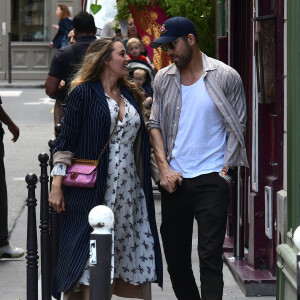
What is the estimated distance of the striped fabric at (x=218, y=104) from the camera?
5.76m

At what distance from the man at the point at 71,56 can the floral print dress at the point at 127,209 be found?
3282mm

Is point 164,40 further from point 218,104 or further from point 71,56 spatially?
point 71,56

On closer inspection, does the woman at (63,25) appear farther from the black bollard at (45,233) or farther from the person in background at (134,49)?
the black bollard at (45,233)

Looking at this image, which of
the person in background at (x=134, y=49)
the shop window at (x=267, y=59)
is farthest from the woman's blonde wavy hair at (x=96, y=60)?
the person in background at (x=134, y=49)

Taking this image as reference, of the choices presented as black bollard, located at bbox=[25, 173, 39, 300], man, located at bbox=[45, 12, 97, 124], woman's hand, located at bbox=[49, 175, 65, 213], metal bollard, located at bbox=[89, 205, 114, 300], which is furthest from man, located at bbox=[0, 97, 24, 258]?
metal bollard, located at bbox=[89, 205, 114, 300]

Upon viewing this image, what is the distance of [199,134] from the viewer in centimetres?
577

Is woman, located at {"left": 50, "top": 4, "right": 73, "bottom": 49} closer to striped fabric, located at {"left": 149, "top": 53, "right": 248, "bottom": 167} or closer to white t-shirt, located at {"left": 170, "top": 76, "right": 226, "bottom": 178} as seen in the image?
striped fabric, located at {"left": 149, "top": 53, "right": 248, "bottom": 167}

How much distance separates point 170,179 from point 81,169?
51cm

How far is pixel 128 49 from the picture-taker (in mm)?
11375

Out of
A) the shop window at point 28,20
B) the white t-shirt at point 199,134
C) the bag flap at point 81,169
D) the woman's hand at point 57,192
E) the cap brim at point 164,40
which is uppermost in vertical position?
the shop window at point 28,20

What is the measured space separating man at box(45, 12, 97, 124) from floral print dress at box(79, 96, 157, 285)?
3.28 metres

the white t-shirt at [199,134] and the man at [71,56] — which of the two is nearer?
the white t-shirt at [199,134]

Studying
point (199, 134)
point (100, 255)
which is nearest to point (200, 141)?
point (199, 134)

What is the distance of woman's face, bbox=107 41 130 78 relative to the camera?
5.78 meters
